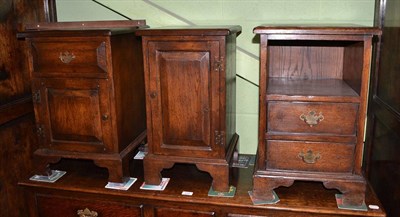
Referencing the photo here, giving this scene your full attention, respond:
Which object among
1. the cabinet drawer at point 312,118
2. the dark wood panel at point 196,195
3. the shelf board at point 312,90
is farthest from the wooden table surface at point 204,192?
the shelf board at point 312,90

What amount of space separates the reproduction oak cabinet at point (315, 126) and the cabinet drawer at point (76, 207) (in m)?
0.57

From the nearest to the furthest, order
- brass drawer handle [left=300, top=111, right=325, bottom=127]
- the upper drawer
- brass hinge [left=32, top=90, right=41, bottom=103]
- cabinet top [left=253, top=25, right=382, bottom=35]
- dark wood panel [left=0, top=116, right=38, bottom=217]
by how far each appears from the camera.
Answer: cabinet top [left=253, top=25, right=382, bottom=35]
brass drawer handle [left=300, top=111, right=325, bottom=127]
the upper drawer
brass hinge [left=32, top=90, right=41, bottom=103]
dark wood panel [left=0, top=116, right=38, bottom=217]

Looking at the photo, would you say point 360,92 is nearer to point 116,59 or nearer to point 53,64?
point 116,59

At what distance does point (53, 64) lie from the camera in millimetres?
1631

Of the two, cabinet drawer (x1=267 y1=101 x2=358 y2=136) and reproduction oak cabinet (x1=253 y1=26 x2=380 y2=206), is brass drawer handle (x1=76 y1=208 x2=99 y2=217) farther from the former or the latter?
cabinet drawer (x1=267 y1=101 x2=358 y2=136)

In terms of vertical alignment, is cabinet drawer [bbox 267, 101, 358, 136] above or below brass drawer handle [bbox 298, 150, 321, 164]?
above

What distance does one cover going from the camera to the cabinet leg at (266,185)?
154 cm

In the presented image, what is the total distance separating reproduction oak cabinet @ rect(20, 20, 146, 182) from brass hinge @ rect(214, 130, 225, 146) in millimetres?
423

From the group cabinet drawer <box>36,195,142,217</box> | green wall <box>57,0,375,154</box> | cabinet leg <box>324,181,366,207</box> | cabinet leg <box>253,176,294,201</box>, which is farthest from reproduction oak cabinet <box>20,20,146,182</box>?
cabinet leg <box>324,181,366,207</box>

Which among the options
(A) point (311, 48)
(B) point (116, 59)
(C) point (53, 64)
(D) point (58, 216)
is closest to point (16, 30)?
(C) point (53, 64)

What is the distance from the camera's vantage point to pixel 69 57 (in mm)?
1603

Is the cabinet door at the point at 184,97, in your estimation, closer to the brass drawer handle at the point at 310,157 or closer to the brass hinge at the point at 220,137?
the brass hinge at the point at 220,137

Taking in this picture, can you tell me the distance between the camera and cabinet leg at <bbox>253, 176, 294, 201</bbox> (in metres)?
1.54

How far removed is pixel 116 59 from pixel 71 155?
48 centimetres
